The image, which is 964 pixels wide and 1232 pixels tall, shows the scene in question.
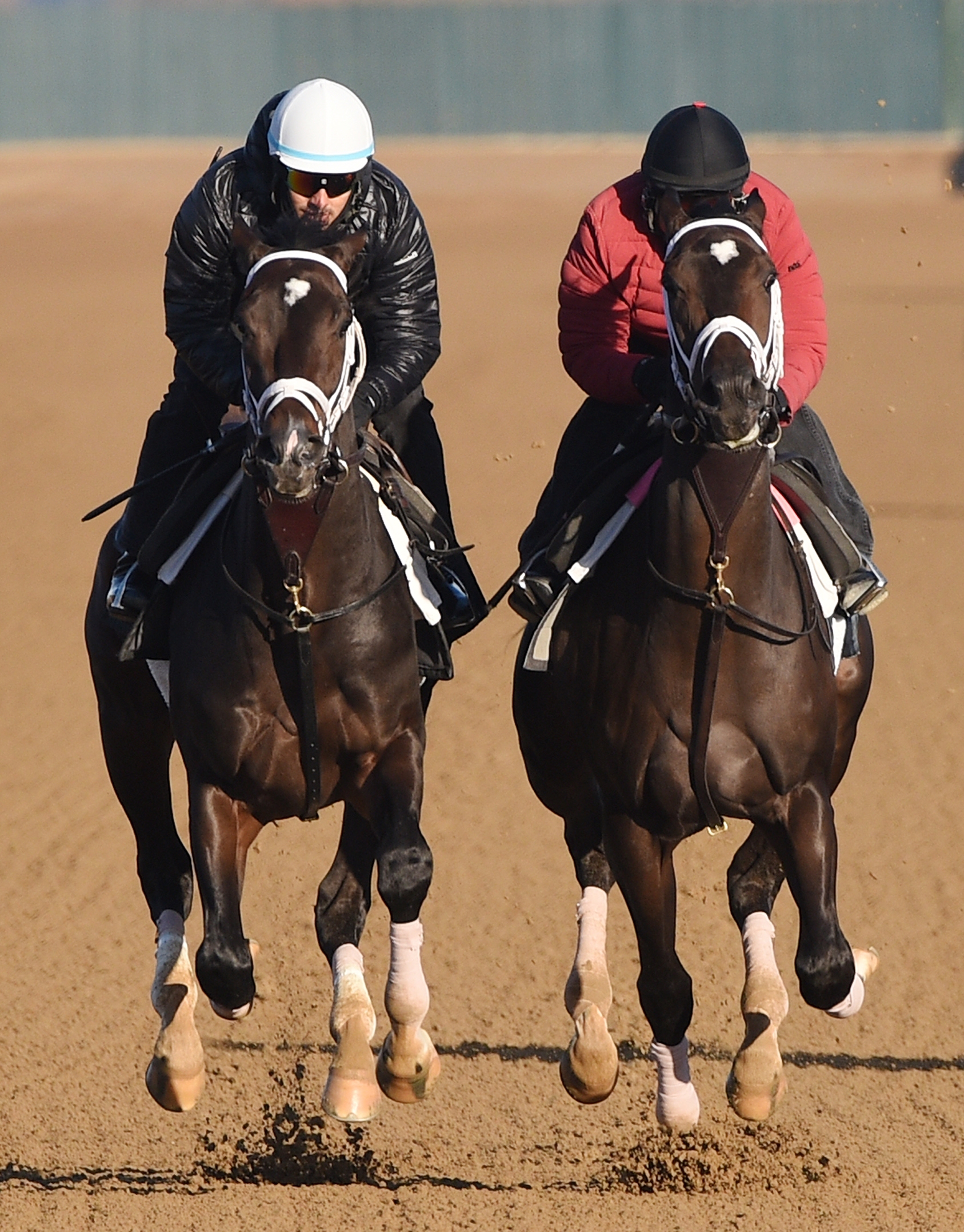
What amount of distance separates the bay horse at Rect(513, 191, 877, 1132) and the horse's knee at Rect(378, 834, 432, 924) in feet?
2.12

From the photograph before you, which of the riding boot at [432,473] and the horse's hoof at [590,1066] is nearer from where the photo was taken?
the horse's hoof at [590,1066]

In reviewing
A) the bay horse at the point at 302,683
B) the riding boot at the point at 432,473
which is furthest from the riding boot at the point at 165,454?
the riding boot at the point at 432,473

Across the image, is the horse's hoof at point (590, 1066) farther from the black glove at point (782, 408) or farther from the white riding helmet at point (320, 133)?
the white riding helmet at point (320, 133)

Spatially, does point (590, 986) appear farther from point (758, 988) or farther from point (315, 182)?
point (315, 182)

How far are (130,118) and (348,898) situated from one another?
3550 centimetres

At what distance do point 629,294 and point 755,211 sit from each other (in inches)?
38.3

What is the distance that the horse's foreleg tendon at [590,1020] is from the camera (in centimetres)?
613

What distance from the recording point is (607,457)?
6.39 metres

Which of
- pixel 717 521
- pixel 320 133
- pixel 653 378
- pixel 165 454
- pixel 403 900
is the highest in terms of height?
pixel 320 133

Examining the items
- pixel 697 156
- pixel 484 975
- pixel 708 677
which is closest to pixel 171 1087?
pixel 708 677

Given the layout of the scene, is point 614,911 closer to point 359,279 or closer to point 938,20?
point 359,279

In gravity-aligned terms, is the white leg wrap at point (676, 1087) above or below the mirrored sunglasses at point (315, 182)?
below

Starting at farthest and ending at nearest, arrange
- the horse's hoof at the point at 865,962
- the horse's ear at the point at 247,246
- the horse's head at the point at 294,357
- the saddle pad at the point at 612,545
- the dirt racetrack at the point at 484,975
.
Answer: the horse's hoof at the point at 865,962 < the dirt racetrack at the point at 484,975 < the saddle pad at the point at 612,545 < the horse's ear at the point at 247,246 < the horse's head at the point at 294,357

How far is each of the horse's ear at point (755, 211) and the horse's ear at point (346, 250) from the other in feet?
3.66
